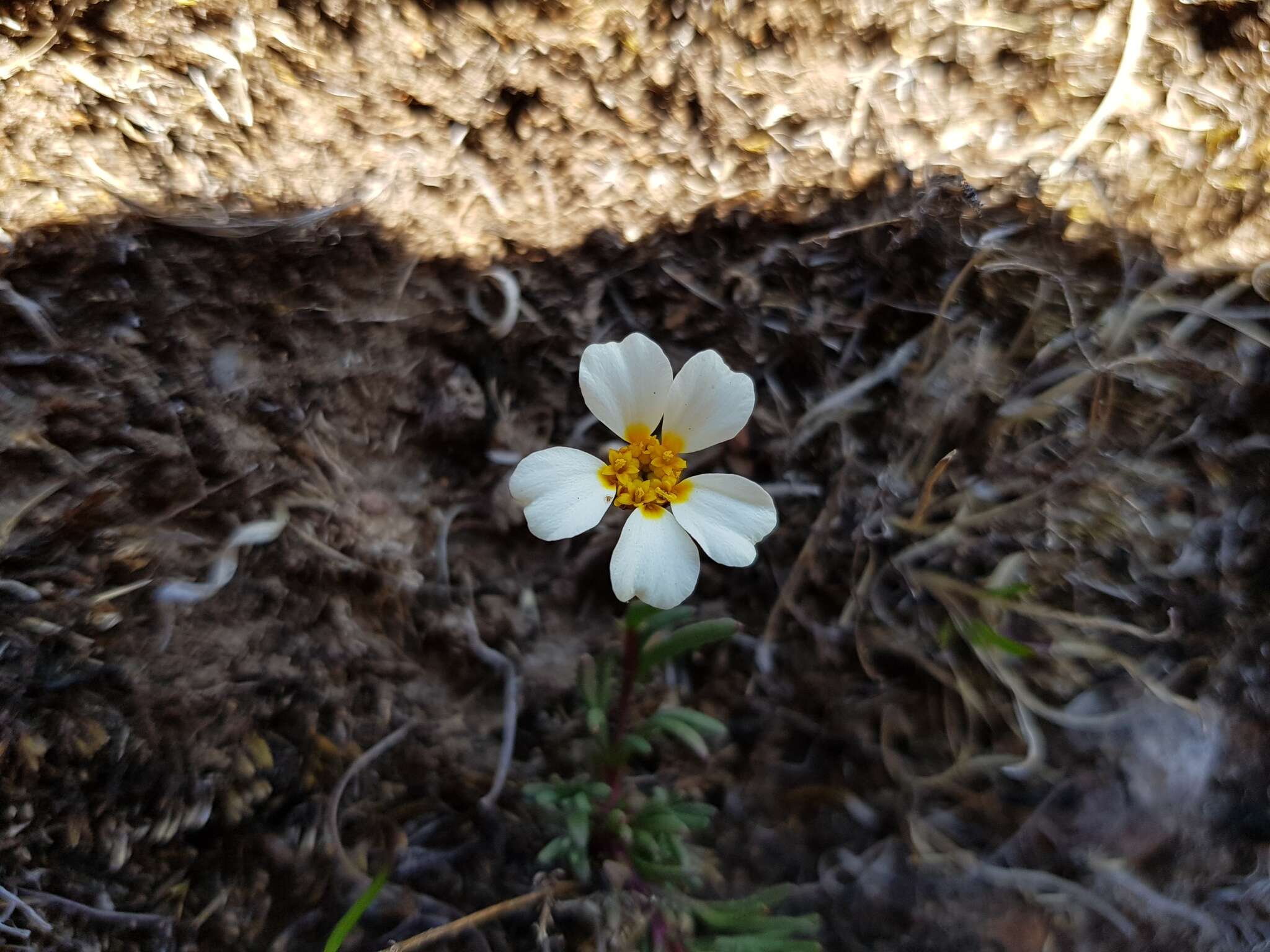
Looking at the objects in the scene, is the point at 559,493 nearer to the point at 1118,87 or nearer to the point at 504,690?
the point at 504,690

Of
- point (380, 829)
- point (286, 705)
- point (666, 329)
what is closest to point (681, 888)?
point (380, 829)

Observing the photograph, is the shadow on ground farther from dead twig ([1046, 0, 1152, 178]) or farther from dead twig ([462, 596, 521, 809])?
dead twig ([1046, 0, 1152, 178])

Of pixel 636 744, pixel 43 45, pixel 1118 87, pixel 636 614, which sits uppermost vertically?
pixel 43 45

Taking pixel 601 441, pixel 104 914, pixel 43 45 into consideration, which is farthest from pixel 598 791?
pixel 43 45

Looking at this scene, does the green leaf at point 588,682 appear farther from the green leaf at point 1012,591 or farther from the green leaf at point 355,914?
the green leaf at point 1012,591

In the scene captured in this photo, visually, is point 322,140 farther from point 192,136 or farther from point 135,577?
point 135,577

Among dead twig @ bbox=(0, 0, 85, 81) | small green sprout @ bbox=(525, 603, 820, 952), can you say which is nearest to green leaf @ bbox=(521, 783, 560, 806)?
small green sprout @ bbox=(525, 603, 820, 952)

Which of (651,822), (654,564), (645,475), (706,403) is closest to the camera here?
(654,564)
